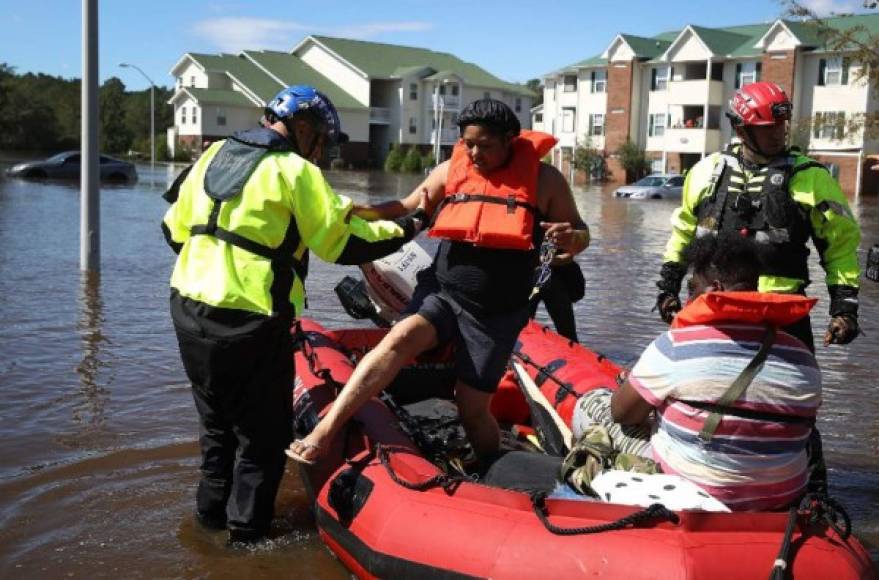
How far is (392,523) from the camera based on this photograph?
3.94m

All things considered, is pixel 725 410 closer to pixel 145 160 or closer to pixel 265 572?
pixel 265 572

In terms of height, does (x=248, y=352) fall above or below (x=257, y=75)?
below

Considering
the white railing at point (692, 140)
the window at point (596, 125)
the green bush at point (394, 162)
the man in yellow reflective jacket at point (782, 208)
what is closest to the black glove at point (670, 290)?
the man in yellow reflective jacket at point (782, 208)

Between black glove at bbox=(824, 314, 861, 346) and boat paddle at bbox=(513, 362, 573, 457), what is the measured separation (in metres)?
1.38

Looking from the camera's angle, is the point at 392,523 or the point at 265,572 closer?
the point at 392,523

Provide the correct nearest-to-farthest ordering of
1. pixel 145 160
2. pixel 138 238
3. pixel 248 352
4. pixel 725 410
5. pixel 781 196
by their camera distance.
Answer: pixel 725 410
pixel 248 352
pixel 781 196
pixel 138 238
pixel 145 160

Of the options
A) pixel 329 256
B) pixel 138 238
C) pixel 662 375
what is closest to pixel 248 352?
pixel 329 256

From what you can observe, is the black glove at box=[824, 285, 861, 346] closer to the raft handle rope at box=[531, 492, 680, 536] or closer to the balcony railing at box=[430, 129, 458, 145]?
the raft handle rope at box=[531, 492, 680, 536]

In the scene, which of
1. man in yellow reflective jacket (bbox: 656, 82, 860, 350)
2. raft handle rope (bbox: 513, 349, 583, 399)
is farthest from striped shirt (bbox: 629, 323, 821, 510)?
raft handle rope (bbox: 513, 349, 583, 399)

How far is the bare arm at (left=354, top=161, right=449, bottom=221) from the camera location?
15.9ft

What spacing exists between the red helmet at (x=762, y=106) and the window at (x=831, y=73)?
43.6 meters

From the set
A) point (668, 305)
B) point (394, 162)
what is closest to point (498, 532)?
point (668, 305)

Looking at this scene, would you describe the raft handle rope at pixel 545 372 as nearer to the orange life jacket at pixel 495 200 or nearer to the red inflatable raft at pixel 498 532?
the red inflatable raft at pixel 498 532

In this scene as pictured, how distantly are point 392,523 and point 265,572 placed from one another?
0.79 meters
